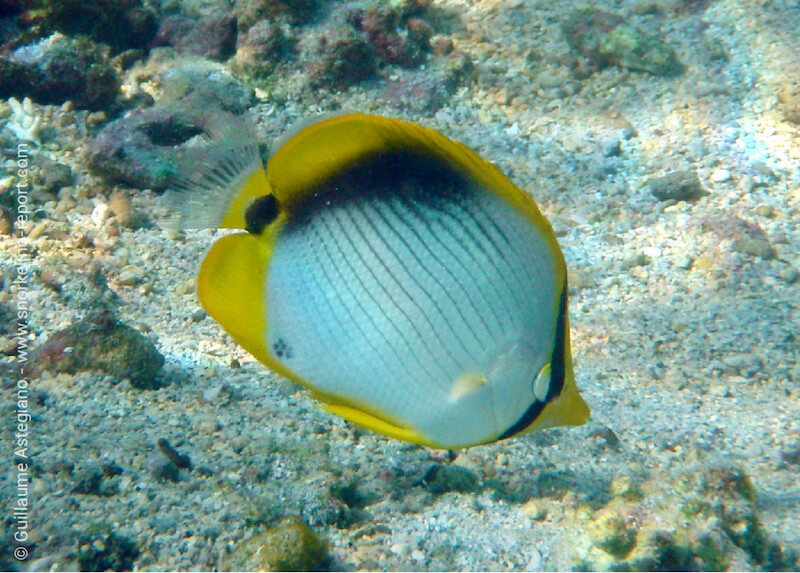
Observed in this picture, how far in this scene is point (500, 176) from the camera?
1.20 meters

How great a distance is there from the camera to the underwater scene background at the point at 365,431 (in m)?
2.08

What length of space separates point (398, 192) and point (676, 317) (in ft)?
8.76

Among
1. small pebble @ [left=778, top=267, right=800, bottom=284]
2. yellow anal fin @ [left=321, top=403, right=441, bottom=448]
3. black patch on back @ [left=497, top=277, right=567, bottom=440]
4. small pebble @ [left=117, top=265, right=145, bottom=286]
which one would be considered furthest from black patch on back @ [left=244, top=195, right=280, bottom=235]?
small pebble @ [left=778, top=267, right=800, bottom=284]

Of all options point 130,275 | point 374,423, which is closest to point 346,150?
point 374,423

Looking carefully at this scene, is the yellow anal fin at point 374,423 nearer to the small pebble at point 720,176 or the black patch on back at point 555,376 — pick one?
the black patch on back at point 555,376

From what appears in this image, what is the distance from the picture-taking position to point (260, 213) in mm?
1180

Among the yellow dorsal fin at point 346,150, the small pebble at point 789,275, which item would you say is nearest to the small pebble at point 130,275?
the yellow dorsal fin at point 346,150

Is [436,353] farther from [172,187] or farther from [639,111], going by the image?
[639,111]

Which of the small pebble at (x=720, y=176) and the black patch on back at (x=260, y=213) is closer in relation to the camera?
the black patch on back at (x=260, y=213)

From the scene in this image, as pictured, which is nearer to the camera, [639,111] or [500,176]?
[500,176]

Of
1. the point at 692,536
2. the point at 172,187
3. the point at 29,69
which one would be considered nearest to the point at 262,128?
the point at 29,69

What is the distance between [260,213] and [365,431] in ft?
5.34

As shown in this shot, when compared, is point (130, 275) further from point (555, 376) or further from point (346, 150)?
point (555, 376)

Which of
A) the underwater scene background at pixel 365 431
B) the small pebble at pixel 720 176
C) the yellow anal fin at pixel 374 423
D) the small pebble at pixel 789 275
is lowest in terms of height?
the small pebble at pixel 789 275
